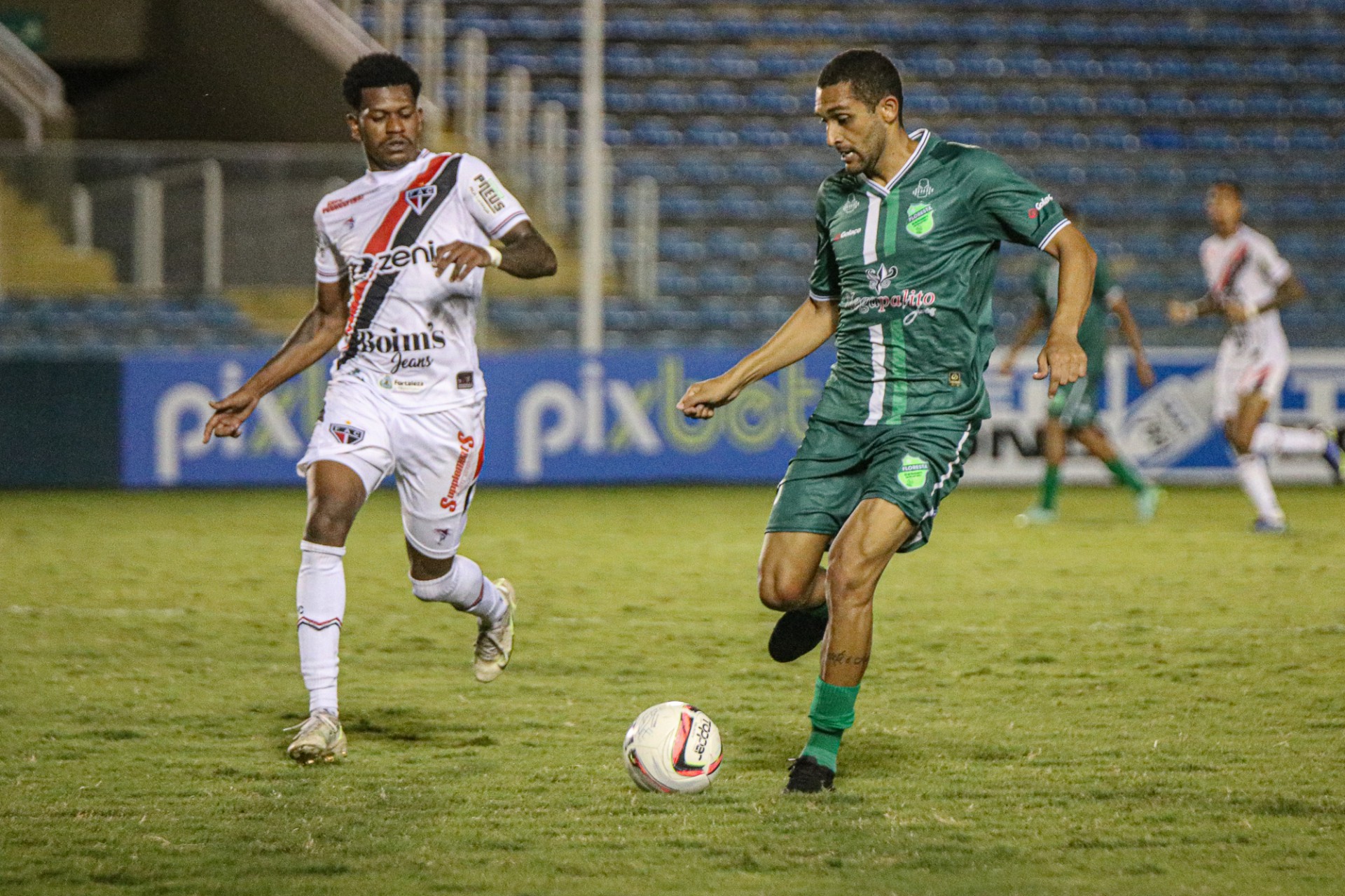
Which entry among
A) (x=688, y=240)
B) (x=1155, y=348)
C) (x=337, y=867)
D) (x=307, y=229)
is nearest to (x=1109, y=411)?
(x=1155, y=348)

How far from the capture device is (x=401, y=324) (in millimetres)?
5848

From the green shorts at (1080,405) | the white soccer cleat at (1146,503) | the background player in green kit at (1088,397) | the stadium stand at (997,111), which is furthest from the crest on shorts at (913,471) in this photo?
the stadium stand at (997,111)

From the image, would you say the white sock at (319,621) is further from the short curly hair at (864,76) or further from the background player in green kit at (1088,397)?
the background player in green kit at (1088,397)

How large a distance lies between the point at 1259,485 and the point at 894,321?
7.50 meters

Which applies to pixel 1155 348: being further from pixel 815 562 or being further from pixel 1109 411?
pixel 815 562

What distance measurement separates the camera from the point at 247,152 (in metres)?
16.6

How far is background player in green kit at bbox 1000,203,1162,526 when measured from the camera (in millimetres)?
12117

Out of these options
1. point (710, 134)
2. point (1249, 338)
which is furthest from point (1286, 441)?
point (710, 134)

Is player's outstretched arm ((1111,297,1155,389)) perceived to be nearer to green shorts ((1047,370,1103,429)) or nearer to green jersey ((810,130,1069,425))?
green shorts ((1047,370,1103,429))

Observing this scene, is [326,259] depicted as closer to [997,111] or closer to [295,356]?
[295,356]

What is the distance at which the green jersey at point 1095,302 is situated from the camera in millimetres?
12055

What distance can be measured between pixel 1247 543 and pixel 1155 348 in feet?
15.7

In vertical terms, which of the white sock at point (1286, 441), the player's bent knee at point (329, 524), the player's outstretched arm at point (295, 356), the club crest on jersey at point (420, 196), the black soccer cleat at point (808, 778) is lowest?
the black soccer cleat at point (808, 778)

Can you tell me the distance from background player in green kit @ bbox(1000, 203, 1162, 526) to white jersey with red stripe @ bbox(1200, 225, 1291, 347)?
0.68 meters
